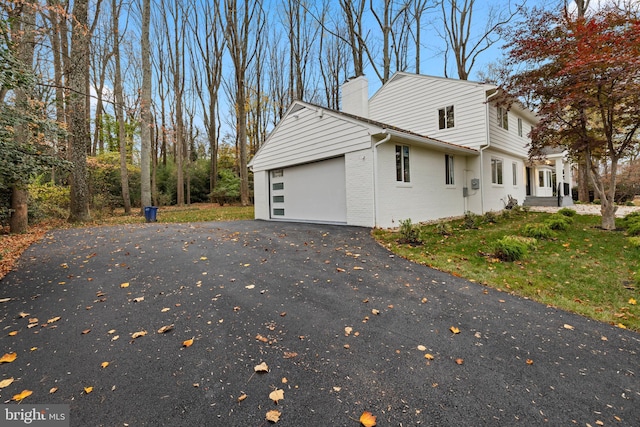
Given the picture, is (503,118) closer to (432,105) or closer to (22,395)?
(432,105)

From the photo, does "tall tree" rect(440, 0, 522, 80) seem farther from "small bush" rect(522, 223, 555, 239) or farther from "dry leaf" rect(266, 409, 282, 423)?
"dry leaf" rect(266, 409, 282, 423)

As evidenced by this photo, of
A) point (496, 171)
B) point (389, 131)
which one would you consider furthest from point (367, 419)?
point (496, 171)

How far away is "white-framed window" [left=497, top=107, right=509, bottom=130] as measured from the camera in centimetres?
1251

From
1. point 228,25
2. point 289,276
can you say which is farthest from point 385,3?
point 289,276

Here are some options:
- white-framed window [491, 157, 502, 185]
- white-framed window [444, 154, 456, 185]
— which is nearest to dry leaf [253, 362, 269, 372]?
white-framed window [444, 154, 456, 185]

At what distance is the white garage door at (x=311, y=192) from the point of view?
9.68 metres

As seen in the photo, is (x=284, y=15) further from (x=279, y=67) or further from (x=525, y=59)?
(x=525, y=59)

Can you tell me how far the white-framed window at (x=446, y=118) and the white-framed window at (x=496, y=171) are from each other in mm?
2596

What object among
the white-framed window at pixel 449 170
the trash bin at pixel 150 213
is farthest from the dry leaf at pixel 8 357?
the white-framed window at pixel 449 170

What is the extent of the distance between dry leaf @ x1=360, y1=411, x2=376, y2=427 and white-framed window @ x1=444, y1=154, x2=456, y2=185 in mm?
10480

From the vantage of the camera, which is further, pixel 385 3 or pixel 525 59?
pixel 385 3

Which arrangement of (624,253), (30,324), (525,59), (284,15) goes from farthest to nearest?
(284,15), (525,59), (624,253), (30,324)

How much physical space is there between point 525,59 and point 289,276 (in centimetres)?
851

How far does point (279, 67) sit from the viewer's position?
80.1 feet
